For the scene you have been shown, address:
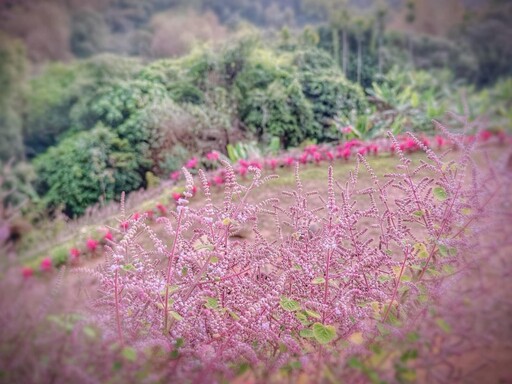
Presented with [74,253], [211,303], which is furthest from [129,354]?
[74,253]

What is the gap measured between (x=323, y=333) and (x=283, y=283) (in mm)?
Result: 180

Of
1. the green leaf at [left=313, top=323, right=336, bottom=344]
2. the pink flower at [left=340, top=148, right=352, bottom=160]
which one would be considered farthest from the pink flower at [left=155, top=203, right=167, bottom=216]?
the green leaf at [left=313, top=323, right=336, bottom=344]

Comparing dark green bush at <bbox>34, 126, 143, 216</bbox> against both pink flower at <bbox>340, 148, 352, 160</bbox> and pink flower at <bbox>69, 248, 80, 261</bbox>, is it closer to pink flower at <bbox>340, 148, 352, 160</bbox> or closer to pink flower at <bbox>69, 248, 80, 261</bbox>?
pink flower at <bbox>69, 248, 80, 261</bbox>

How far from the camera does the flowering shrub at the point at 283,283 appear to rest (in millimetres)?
953

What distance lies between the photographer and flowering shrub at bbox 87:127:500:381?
95 cm

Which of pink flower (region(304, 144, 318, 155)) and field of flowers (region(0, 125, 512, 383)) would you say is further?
pink flower (region(304, 144, 318, 155))

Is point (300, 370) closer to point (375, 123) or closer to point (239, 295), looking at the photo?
point (239, 295)

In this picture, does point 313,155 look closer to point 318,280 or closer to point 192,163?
point 192,163

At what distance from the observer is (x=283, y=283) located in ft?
3.59

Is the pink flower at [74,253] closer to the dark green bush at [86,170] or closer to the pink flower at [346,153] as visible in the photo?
the dark green bush at [86,170]

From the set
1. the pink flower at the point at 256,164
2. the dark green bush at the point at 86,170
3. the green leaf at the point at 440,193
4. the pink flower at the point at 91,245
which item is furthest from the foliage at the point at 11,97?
the green leaf at the point at 440,193

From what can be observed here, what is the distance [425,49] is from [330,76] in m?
1.16

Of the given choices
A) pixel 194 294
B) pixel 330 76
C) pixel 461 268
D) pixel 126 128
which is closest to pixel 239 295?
pixel 194 294

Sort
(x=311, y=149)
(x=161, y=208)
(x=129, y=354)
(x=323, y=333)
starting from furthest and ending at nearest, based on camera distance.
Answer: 1. (x=311, y=149)
2. (x=161, y=208)
3. (x=323, y=333)
4. (x=129, y=354)
